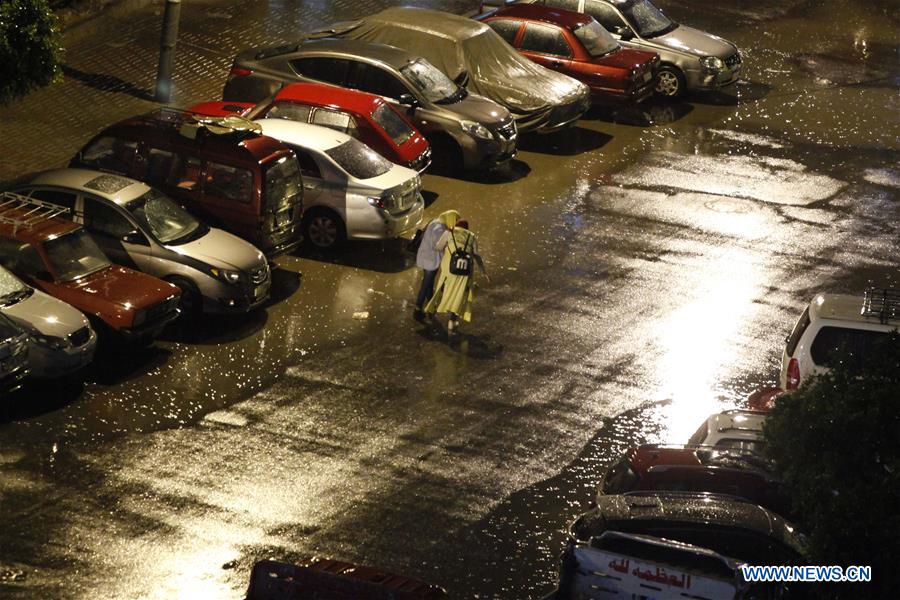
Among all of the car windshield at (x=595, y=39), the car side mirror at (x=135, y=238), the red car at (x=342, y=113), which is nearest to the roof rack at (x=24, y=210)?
the car side mirror at (x=135, y=238)

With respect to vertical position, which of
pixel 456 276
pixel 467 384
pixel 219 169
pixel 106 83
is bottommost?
pixel 106 83

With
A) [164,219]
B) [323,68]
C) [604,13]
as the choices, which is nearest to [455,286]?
[164,219]

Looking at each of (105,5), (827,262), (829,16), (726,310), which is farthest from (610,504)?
(829,16)

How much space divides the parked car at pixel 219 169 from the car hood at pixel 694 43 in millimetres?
10819

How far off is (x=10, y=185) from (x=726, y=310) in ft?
29.3

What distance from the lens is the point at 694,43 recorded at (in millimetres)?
25516

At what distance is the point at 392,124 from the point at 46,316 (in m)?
7.18

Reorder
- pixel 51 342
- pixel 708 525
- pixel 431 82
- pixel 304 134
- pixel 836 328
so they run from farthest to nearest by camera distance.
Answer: pixel 431 82 → pixel 304 134 → pixel 51 342 → pixel 836 328 → pixel 708 525

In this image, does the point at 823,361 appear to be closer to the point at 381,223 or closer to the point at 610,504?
the point at 610,504

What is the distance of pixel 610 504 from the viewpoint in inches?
421

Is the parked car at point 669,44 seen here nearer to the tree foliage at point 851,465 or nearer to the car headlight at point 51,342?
the car headlight at point 51,342

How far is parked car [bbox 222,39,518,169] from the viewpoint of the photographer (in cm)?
2042

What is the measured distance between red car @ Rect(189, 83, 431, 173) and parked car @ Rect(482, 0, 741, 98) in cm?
738

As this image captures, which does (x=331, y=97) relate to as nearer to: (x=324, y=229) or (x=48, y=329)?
(x=324, y=229)
